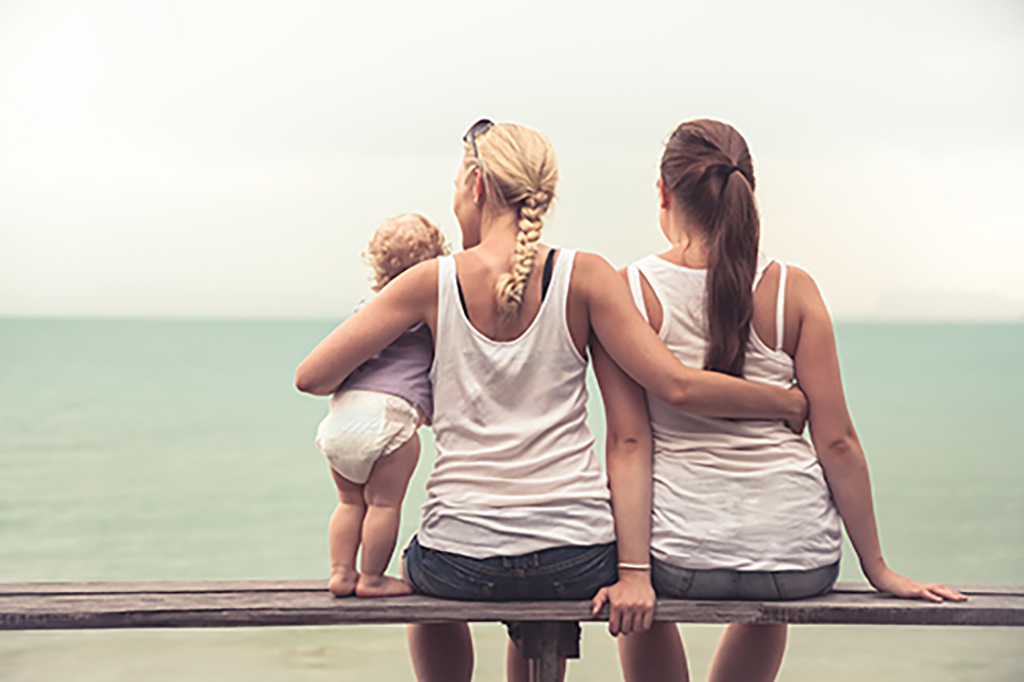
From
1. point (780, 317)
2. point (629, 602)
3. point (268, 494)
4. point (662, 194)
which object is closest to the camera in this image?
point (629, 602)

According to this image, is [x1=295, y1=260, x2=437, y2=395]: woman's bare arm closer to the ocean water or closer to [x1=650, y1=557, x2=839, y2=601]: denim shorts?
[x1=650, y1=557, x2=839, y2=601]: denim shorts

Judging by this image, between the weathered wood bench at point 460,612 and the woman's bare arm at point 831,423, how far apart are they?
0.06m

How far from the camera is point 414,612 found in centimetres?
190

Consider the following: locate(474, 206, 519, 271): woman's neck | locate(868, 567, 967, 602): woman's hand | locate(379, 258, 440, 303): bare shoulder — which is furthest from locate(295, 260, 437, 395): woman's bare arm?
locate(868, 567, 967, 602): woman's hand

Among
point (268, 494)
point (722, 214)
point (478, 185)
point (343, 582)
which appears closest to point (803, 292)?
point (722, 214)

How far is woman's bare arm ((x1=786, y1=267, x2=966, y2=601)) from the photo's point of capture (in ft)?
6.47

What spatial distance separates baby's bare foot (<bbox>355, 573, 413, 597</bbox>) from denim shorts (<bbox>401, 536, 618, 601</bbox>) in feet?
0.25

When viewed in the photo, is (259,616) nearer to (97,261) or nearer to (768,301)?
(768,301)

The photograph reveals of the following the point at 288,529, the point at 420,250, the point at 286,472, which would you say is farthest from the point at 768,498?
the point at 286,472

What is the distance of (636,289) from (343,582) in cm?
80

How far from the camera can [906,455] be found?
43.0 ft

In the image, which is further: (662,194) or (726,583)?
(662,194)

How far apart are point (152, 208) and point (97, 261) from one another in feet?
10.8

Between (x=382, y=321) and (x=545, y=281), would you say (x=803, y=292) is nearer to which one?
(x=545, y=281)
